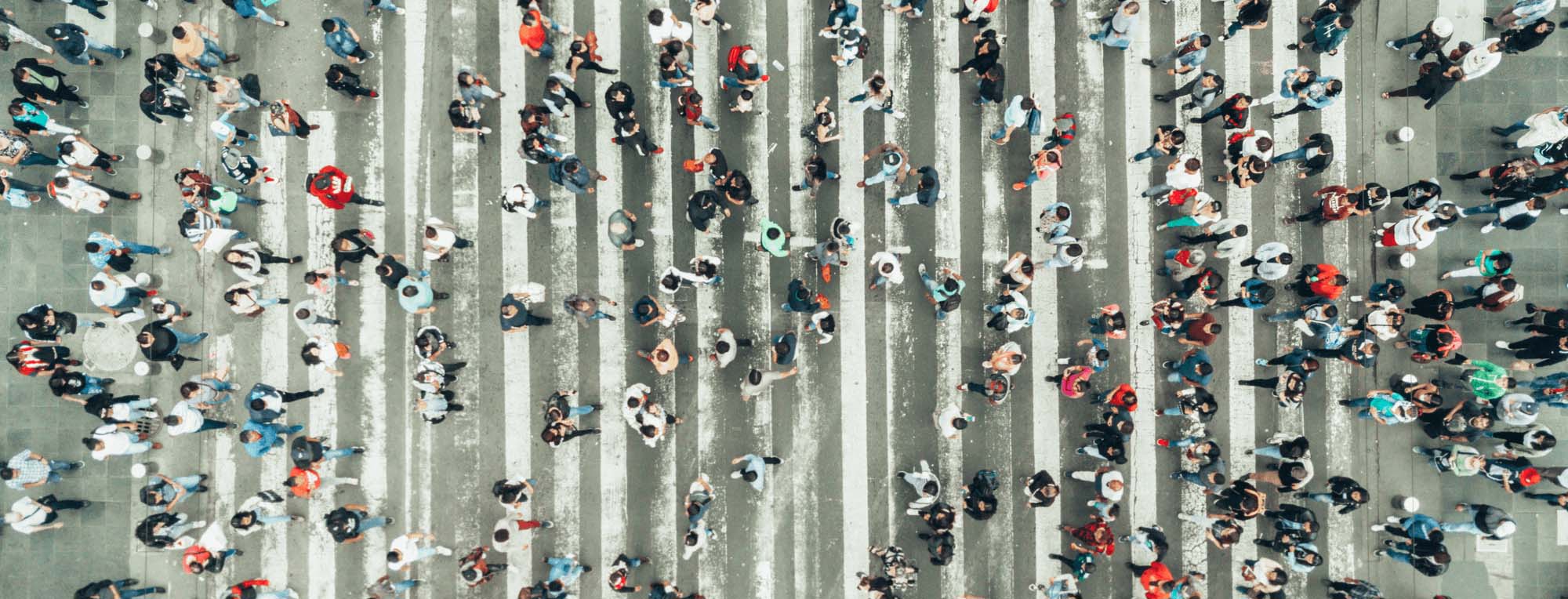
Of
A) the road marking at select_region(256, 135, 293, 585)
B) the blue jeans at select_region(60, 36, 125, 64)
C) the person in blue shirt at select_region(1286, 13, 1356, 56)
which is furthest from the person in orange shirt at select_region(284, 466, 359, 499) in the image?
the person in blue shirt at select_region(1286, 13, 1356, 56)

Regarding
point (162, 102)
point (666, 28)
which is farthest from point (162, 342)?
point (666, 28)

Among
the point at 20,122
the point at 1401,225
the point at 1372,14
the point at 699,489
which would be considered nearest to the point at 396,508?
the point at 699,489

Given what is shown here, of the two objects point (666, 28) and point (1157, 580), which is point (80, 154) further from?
point (1157, 580)

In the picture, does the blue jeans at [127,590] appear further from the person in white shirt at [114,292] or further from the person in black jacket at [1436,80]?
the person in black jacket at [1436,80]

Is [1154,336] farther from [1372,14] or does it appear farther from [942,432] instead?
[1372,14]

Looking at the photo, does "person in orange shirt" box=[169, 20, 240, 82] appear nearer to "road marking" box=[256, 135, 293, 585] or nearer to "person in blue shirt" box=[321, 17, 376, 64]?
"road marking" box=[256, 135, 293, 585]
